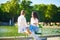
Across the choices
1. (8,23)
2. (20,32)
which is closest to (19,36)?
(20,32)

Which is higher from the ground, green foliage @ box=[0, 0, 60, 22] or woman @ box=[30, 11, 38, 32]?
green foliage @ box=[0, 0, 60, 22]

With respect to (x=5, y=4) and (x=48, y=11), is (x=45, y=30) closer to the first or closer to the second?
(x=48, y=11)

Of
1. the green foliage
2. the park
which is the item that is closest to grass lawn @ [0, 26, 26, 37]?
the park

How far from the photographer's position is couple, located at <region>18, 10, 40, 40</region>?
2.06m

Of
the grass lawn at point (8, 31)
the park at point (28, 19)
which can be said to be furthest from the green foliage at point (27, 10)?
the grass lawn at point (8, 31)

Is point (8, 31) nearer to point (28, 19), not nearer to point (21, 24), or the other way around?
point (21, 24)

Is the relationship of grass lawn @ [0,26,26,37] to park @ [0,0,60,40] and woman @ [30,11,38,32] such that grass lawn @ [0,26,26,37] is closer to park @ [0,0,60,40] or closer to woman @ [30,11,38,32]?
park @ [0,0,60,40]

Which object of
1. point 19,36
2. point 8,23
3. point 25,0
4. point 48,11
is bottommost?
point 19,36

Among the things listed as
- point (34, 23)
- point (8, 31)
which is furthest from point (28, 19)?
point (8, 31)

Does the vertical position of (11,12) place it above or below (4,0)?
below

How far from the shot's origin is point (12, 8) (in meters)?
2.08

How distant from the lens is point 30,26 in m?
2.08

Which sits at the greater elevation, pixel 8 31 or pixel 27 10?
pixel 27 10

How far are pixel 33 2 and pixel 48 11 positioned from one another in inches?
9.0
